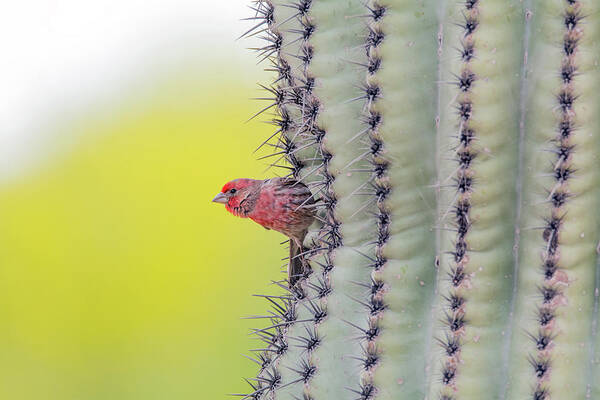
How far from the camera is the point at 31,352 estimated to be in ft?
19.6

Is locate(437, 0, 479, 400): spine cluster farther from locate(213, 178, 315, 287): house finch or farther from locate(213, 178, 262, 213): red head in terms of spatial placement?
locate(213, 178, 262, 213): red head

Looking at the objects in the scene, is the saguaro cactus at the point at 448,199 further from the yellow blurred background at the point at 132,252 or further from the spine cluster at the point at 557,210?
the yellow blurred background at the point at 132,252

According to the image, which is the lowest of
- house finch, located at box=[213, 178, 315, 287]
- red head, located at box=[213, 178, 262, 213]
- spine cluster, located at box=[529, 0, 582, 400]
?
spine cluster, located at box=[529, 0, 582, 400]

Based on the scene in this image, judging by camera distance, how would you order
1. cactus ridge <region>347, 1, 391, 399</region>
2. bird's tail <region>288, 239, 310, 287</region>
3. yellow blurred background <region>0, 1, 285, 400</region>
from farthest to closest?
yellow blurred background <region>0, 1, 285, 400</region> < bird's tail <region>288, 239, 310, 287</region> < cactus ridge <region>347, 1, 391, 399</region>

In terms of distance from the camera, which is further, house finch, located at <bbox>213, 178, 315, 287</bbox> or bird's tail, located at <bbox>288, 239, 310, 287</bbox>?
house finch, located at <bbox>213, 178, 315, 287</bbox>

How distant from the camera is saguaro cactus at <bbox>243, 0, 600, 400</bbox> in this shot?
190cm

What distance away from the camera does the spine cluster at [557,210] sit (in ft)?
6.06

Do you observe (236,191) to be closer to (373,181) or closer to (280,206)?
(280,206)

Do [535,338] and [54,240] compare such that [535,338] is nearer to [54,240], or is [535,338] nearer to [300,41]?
[300,41]

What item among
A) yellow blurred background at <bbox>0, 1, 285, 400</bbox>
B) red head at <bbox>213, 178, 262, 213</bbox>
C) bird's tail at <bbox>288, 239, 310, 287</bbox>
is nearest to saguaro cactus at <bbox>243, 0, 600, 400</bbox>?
bird's tail at <bbox>288, 239, 310, 287</bbox>

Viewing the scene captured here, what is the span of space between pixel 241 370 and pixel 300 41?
3.82 m

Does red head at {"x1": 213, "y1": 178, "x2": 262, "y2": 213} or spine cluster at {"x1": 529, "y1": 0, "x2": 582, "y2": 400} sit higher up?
red head at {"x1": 213, "y1": 178, "x2": 262, "y2": 213}

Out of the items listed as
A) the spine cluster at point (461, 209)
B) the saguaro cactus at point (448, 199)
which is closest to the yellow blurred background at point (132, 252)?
the saguaro cactus at point (448, 199)

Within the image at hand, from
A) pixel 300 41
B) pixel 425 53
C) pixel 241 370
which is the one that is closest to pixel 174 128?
pixel 241 370
